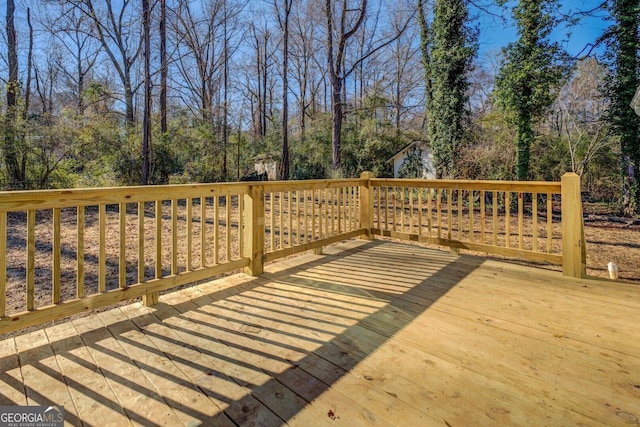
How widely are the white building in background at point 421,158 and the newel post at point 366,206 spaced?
765 centimetres

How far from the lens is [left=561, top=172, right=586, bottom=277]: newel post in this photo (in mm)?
3158

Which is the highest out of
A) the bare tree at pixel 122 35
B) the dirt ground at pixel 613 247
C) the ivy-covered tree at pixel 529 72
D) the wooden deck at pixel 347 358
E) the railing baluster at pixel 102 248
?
the bare tree at pixel 122 35

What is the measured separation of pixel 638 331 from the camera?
2.19 meters

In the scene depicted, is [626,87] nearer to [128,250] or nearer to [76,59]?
[128,250]

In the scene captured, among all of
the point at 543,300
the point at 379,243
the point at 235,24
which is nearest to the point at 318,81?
the point at 235,24

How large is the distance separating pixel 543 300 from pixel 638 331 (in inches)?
23.5

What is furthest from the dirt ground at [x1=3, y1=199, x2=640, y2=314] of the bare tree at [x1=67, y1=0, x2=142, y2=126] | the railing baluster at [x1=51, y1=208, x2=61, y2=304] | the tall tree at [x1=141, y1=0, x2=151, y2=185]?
the bare tree at [x1=67, y1=0, x2=142, y2=126]

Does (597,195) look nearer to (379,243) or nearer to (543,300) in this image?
(379,243)

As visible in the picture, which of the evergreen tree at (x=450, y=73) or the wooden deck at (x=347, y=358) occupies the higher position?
the evergreen tree at (x=450, y=73)

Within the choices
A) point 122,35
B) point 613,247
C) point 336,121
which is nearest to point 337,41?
point 336,121

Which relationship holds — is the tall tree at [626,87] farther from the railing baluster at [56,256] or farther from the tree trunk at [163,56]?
the tree trunk at [163,56]

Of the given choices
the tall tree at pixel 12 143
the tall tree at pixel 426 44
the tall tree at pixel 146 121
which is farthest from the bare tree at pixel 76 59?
the tall tree at pixel 426 44

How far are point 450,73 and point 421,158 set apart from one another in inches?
136

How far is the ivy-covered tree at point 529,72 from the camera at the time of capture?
8703 millimetres
